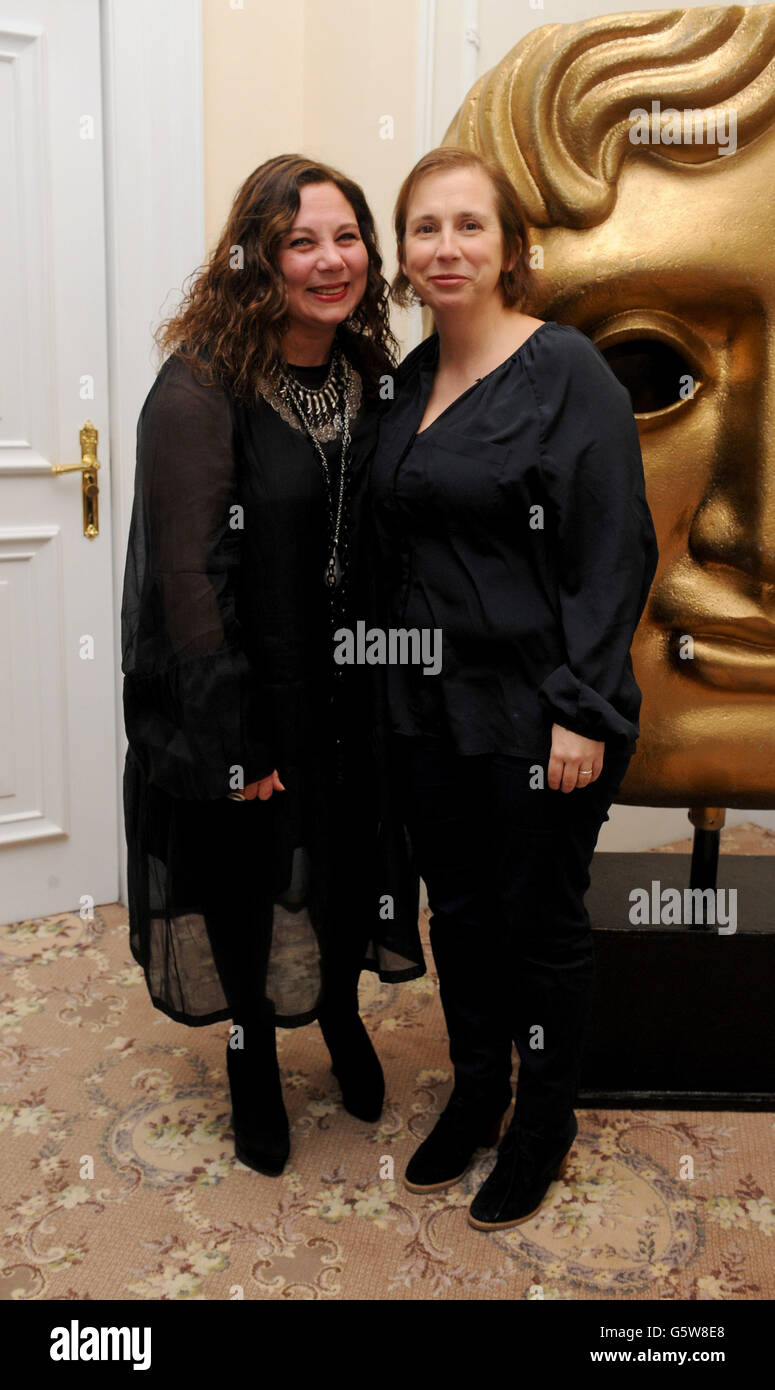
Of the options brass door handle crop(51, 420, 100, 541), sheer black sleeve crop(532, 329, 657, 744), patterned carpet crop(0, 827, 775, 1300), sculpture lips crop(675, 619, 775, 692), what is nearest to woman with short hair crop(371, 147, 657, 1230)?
sheer black sleeve crop(532, 329, 657, 744)

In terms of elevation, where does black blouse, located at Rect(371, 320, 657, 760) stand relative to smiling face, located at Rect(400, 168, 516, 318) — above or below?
below

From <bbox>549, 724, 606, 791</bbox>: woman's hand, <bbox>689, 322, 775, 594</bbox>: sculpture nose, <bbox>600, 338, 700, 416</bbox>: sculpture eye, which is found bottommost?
<bbox>549, 724, 606, 791</bbox>: woman's hand

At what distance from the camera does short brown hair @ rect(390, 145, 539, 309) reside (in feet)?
4.71

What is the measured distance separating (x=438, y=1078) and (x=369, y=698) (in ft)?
2.48

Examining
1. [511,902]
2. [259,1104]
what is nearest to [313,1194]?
[259,1104]

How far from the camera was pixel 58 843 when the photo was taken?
103 inches

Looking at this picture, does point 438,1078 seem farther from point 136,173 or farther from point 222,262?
point 136,173

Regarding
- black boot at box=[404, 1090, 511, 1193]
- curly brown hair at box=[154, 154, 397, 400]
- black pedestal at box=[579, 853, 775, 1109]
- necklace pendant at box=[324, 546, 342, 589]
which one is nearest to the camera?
curly brown hair at box=[154, 154, 397, 400]

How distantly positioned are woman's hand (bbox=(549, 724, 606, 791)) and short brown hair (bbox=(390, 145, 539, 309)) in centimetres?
54

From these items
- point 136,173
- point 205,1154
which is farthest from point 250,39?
point 205,1154

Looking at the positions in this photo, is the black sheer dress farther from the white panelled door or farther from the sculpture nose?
the white panelled door

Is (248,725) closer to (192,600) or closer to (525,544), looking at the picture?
(192,600)

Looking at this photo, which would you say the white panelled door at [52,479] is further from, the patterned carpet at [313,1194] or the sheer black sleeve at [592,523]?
the sheer black sleeve at [592,523]

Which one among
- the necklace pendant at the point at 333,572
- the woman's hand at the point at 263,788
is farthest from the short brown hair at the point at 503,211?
the woman's hand at the point at 263,788
